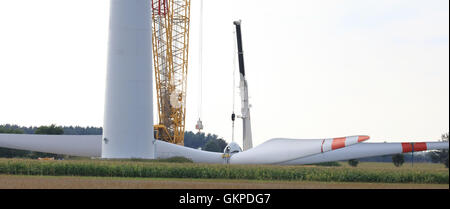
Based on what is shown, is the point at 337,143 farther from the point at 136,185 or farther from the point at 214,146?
the point at 214,146

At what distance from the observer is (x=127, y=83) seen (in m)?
59.9

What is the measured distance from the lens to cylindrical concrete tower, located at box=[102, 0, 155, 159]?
59844 mm

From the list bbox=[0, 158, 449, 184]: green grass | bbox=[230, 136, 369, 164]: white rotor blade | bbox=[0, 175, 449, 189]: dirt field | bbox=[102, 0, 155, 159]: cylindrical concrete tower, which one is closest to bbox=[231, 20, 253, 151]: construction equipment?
bbox=[230, 136, 369, 164]: white rotor blade

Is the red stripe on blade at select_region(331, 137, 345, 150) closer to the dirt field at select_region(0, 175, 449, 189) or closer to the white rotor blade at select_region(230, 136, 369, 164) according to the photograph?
the white rotor blade at select_region(230, 136, 369, 164)

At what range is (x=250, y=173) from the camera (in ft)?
173

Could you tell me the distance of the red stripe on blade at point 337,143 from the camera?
69625 millimetres

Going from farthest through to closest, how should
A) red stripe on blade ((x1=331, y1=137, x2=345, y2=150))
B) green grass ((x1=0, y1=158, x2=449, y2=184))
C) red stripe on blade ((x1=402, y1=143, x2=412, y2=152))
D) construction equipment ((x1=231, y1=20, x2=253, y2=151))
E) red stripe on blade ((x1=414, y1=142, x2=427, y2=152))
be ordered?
construction equipment ((x1=231, y1=20, x2=253, y2=151)) < red stripe on blade ((x1=402, y1=143, x2=412, y2=152)) < red stripe on blade ((x1=414, y1=142, x2=427, y2=152)) < red stripe on blade ((x1=331, y1=137, x2=345, y2=150)) < green grass ((x1=0, y1=158, x2=449, y2=184))

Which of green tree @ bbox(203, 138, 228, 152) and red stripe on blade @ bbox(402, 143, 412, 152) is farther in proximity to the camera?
green tree @ bbox(203, 138, 228, 152)

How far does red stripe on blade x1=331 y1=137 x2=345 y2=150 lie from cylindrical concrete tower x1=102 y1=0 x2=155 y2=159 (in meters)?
22.3

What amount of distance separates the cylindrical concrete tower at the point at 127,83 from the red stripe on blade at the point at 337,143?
2232cm

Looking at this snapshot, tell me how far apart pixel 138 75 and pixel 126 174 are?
39.8 feet

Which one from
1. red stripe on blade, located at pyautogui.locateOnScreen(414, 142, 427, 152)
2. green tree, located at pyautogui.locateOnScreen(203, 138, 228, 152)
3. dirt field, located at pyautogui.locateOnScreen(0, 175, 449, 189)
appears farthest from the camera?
green tree, located at pyautogui.locateOnScreen(203, 138, 228, 152)

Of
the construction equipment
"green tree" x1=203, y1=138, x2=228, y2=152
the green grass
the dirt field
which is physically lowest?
the dirt field

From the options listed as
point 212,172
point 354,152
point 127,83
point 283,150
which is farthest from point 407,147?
point 127,83
